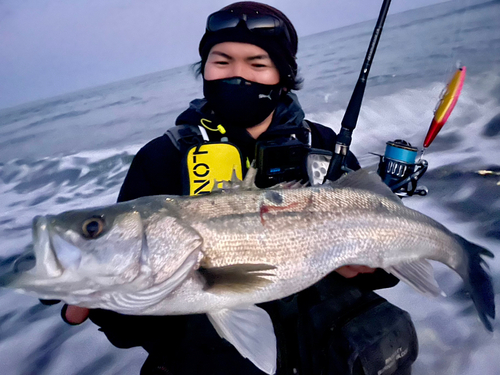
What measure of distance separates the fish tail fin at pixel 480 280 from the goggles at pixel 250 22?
1855 mm

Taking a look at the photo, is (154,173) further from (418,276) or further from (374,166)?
(418,276)

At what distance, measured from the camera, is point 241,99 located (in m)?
2.07

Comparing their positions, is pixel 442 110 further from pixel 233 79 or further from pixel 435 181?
pixel 435 181

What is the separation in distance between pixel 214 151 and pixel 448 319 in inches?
98.3

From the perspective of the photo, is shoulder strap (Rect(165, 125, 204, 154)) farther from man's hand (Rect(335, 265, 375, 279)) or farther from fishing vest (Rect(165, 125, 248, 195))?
man's hand (Rect(335, 265, 375, 279))

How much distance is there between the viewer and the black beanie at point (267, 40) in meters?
2.06

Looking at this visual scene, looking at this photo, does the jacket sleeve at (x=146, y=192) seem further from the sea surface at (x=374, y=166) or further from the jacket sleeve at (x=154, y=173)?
the sea surface at (x=374, y=166)

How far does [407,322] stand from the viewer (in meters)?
1.75

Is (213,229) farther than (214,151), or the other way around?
(214,151)

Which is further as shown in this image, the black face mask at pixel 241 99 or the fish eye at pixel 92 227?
the black face mask at pixel 241 99

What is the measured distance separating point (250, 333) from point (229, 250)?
0.37 metres

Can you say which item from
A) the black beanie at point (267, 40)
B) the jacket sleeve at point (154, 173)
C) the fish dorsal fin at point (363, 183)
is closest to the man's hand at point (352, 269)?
the fish dorsal fin at point (363, 183)

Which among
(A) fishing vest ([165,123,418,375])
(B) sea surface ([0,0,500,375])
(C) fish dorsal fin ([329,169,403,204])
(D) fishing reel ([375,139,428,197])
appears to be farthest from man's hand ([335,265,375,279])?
(B) sea surface ([0,0,500,375])

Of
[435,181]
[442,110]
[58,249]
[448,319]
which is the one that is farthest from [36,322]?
[435,181]
